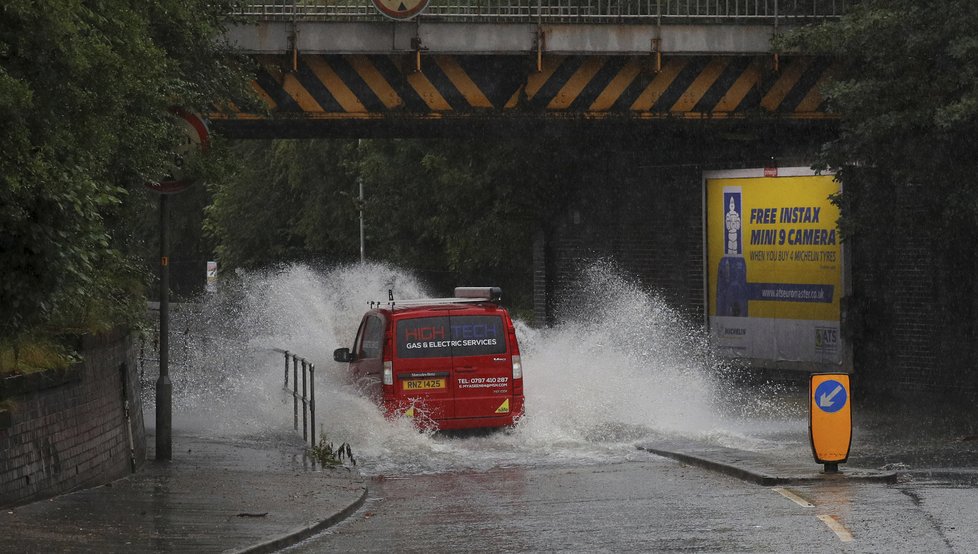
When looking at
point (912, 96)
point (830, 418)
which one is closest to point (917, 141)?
point (912, 96)

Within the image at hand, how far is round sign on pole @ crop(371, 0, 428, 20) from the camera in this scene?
21484mm

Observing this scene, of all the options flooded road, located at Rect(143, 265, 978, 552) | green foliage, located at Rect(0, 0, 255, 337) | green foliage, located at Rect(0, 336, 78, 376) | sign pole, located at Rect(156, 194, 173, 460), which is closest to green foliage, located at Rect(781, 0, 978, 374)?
flooded road, located at Rect(143, 265, 978, 552)

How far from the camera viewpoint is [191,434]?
1917cm

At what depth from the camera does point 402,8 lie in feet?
70.7

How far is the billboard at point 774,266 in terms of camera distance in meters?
24.5

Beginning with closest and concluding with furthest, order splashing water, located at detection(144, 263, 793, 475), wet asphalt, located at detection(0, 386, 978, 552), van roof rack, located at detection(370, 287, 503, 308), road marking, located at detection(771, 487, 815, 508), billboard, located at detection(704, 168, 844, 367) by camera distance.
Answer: wet asphalt, located at detection(0, 386, 978, 552) → road marking, located at detection(771, 487, 815, 508) → splashing water, located at detection(144, 263, 793, 475) → van roof rack, located at detection(370, 287, 503, 308) → billboard, located at detection(704, 168, 844, 367)

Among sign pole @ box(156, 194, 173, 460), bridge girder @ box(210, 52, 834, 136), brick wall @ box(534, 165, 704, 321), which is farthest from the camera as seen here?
brick wall @ box(534, 165, 704, 321)

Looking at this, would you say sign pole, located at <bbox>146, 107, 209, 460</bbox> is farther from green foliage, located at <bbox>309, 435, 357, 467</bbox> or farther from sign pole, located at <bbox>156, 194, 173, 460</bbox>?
green foliage, located at <bbox>309, 435, 357, 467</bbox>

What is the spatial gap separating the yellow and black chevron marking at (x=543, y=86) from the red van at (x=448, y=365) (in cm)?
440

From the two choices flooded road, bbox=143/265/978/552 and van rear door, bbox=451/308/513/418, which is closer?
flooded road, bbox=143/265/978/552

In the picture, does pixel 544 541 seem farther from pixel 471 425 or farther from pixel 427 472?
pixel 471 425

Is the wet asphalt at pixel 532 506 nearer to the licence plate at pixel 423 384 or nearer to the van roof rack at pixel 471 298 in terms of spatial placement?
the licence plate at pixel 423 384

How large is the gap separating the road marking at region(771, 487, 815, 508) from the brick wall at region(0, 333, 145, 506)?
5.86 m

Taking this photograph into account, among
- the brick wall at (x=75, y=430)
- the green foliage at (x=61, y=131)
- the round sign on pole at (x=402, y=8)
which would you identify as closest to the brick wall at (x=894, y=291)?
the round sign on pole at (x=402, y=8)
